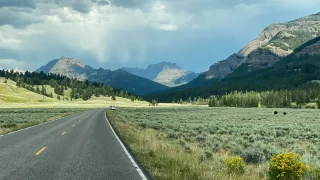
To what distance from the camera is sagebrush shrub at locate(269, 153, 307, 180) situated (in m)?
8.91

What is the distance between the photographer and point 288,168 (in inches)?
350

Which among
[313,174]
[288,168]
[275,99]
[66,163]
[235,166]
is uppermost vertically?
[275,99]

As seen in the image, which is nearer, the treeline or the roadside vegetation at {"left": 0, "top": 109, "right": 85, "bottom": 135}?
the roadside vegetation at {"left": 0, "top": 109, "right": 85, "bottom": 135}

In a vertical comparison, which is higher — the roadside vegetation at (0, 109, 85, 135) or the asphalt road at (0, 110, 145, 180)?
the roadside vegetation at (0, 109, 85, 135)

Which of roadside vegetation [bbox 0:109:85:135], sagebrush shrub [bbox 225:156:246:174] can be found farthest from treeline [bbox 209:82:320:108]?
sagebrush shrub [bbox 225:156:246:174]

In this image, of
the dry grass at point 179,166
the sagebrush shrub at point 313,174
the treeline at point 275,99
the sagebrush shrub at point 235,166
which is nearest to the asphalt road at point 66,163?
the dry grass at point 179,166

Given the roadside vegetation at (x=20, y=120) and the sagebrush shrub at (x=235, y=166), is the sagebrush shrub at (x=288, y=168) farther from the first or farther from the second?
the roadside vegetation at (x=20, y=120)

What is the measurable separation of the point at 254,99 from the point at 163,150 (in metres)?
155

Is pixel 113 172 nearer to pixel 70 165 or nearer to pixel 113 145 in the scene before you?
pixel 70 165

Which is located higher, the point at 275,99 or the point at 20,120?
the point at 275,99

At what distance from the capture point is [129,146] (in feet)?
59.1

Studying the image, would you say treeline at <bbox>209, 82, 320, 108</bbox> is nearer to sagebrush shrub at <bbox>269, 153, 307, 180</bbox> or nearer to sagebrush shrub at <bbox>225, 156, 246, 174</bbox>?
sagebrush shrub at <bbox>225, 156, 246, 174</bbox>

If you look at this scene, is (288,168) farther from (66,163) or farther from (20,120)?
(20,120)

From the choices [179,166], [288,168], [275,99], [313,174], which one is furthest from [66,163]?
[275,99]
